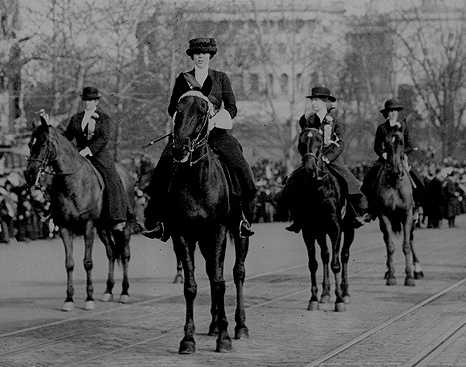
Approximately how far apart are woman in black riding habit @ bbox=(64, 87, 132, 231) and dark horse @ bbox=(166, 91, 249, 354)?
4710 mm

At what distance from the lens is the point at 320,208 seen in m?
16.0

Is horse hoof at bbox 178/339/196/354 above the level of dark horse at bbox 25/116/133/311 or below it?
below

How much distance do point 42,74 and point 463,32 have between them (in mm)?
35823

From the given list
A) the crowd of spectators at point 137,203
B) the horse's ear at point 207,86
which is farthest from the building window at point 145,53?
the horse's ear at point 207,86

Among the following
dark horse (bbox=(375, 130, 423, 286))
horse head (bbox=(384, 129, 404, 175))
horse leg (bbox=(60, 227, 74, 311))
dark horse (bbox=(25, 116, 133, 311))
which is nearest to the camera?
horse leg (bbox=(60, 227, 74, 311))

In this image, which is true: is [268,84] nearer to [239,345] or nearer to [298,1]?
[298,1]

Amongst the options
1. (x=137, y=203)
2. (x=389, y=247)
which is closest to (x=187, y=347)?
(x=389, y=247)

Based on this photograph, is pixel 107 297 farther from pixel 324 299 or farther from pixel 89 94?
pixel 324 299

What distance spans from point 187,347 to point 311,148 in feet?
13.9

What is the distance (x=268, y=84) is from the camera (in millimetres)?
57750

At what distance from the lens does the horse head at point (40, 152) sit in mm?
15836

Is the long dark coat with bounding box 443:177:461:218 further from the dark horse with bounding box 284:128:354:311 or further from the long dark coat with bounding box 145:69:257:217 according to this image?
the long dark coat with bounding box 145:69:257:217

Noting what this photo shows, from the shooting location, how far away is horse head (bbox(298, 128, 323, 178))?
1540 cm

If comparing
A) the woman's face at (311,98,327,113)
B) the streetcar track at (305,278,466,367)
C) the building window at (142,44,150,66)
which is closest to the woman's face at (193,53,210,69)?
the streetcar track at (305,278,466,367)
